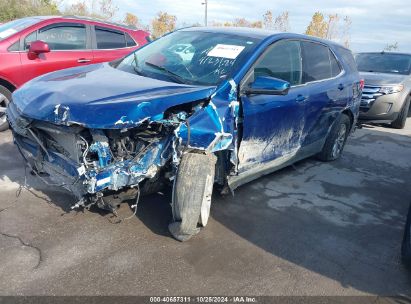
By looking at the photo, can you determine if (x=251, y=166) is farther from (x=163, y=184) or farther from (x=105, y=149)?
(x=105, y=149)

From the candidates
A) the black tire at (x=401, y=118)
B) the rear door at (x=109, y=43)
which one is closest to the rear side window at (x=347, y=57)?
the black tire at (x=401, y=118)

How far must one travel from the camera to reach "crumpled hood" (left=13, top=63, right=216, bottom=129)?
2729 millimetres

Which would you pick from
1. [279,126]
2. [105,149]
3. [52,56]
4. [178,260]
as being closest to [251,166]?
[279,126]

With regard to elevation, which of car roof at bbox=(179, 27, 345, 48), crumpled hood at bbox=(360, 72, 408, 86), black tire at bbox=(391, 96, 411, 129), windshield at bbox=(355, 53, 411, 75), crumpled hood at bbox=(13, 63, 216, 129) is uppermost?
car roof at bbox=(179, 27, 345, 48)

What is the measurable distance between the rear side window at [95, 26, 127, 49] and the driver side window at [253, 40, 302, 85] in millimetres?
3589

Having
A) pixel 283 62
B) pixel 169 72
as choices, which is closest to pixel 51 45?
pixel 169 72

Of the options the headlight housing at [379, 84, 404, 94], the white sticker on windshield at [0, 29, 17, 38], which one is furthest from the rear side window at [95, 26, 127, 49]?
the headlight housing at [379, 84, 404, 94]

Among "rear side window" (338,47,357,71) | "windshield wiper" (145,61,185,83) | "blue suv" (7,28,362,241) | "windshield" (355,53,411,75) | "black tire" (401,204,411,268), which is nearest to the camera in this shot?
"blue suv" (7,28,362,241)

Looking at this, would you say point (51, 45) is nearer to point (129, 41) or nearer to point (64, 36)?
point (64, 36)

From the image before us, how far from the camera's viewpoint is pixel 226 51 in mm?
3830

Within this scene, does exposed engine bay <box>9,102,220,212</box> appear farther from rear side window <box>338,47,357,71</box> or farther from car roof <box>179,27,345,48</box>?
rear side window <box>338,47,357,71</box>

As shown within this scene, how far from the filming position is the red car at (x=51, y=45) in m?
5.73

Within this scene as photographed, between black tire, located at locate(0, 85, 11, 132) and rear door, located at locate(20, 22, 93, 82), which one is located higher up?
rear door, located at locate(20, 22, 93, 82)

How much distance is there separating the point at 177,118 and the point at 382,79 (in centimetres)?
672
